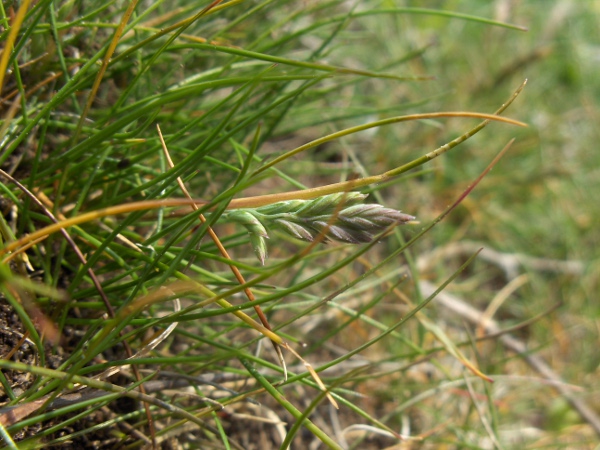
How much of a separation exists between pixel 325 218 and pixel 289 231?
2.0 inches

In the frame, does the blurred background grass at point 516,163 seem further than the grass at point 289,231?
Yes

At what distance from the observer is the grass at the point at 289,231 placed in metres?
0.71

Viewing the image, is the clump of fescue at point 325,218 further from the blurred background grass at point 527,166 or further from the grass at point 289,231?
the blurred background grass at point 527,166

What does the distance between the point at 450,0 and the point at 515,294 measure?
54.8 inches

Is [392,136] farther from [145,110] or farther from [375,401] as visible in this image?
[145,110]

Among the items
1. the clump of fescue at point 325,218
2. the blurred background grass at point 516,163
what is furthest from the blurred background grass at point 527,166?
the clump of fescue at point 325,218

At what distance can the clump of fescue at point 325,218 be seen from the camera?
0.63 meters

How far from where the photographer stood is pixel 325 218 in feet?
2.15

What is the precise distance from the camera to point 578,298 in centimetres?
187

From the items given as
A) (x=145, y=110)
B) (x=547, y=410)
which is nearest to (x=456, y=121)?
(x=547, y=410)

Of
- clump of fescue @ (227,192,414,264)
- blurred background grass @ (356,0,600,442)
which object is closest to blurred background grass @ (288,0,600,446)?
blurred background grass @ (356,0,600,442)

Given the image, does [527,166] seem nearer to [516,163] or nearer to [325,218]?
[516,163]

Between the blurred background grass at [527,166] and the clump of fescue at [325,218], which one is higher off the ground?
the clump of fescue at [325,218]

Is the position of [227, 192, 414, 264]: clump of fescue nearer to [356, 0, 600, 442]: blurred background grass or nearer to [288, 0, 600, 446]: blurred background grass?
[288, 0, 600, 446]: blurred background grass
